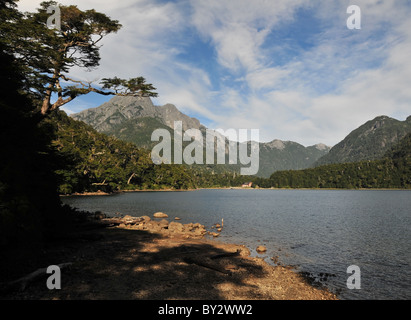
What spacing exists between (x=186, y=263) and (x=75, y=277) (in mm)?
6657

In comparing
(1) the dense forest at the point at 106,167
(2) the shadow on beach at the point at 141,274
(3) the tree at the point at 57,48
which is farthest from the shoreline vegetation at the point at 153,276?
(1) the dense forest at the point at 106,167

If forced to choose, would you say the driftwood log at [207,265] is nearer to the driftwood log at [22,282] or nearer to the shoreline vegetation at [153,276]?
the shoreline vegetation at [153,276]

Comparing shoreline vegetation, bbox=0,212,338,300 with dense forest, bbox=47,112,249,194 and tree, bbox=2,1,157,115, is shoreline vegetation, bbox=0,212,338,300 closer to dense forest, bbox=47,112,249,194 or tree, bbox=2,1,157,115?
tree, bbox=2,1,157,115

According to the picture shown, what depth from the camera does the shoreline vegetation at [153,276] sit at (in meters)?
9.82

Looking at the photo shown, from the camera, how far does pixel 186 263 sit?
15.4 metres

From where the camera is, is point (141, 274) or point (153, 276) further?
point (141, 274)

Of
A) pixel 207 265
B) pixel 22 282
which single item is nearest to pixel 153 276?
pixel 207 265

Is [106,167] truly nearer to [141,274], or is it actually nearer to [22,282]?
[141,274]

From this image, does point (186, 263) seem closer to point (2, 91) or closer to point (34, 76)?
point (2, 91)

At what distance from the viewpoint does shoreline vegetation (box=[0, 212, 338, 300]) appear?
9.82 metres

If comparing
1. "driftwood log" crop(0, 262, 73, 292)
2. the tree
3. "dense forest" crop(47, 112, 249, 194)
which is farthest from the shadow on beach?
"dense forest" crop(47, 112, 249, 194)

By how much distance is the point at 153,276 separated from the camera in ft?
40.4

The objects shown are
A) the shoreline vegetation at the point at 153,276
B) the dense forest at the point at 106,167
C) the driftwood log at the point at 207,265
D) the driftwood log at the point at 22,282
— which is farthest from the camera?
the dense forest at the point at 106,167
